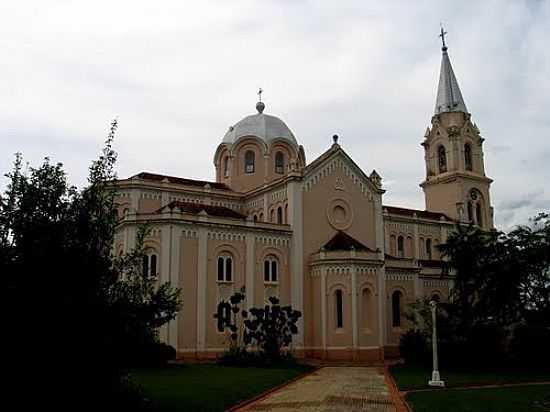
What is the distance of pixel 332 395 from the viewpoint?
23.3m

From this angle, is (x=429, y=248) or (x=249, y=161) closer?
(x=249, y=161)

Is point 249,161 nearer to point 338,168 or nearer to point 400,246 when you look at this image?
point 338,168

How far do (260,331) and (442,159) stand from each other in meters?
36.6

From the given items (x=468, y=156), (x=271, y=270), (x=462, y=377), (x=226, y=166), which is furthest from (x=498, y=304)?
(x=468, y=156)

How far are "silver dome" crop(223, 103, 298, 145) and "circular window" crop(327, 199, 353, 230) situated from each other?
10032 mm

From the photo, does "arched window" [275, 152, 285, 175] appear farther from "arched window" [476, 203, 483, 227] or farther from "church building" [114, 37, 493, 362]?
"arched window" [476, 203, 483, 227]

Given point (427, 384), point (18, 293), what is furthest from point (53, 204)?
point (427, 384)

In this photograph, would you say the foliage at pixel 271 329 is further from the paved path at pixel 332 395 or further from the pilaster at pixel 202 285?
the paved path at pixel 332 395

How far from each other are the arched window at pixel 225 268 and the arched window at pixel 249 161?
13882 mm

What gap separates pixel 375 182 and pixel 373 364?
16.7 metres

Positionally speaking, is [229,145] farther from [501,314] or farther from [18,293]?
[18,293]

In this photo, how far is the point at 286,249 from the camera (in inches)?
1804

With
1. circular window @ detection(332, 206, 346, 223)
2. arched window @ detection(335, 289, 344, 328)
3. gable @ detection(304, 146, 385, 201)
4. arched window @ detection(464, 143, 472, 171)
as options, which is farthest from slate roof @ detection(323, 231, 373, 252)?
arched window @ detection(464, 143, 472, 171)

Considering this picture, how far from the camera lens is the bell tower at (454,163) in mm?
64625
